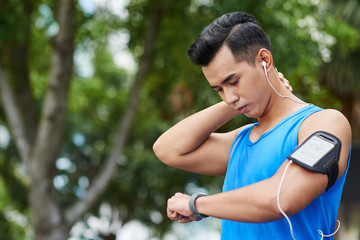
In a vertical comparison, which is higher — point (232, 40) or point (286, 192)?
point (232, 40)

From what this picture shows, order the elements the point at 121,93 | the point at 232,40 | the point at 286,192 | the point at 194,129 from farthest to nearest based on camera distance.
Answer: the point at 121,93 → the point at 194,129 → the point at 232,40 → the point at 286,192

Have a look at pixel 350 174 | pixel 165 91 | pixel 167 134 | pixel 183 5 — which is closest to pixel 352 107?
pixel 350 174

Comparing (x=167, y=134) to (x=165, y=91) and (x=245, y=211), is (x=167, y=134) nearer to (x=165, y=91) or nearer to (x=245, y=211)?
(x=245, y=211)

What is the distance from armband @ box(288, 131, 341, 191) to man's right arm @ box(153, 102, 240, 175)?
62 centimetres

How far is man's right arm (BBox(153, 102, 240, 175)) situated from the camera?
2.26 m

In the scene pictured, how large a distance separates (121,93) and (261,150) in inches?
521

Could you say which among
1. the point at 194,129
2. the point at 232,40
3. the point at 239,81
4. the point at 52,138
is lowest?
the point at 52,138

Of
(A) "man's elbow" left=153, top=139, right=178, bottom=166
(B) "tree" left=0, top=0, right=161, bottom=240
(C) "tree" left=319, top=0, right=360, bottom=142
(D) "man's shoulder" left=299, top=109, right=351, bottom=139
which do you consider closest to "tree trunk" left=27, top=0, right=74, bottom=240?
(B) "tree" left=0, top=0, right=161, bottom=240

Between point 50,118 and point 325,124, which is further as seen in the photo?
point 50,118

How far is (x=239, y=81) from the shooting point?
1918 mm

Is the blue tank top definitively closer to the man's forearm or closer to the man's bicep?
the man's bicep

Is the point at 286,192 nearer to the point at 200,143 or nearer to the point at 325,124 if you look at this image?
the point at 325,124

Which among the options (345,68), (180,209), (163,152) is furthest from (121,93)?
(180,209)

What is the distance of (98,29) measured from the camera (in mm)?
11508
